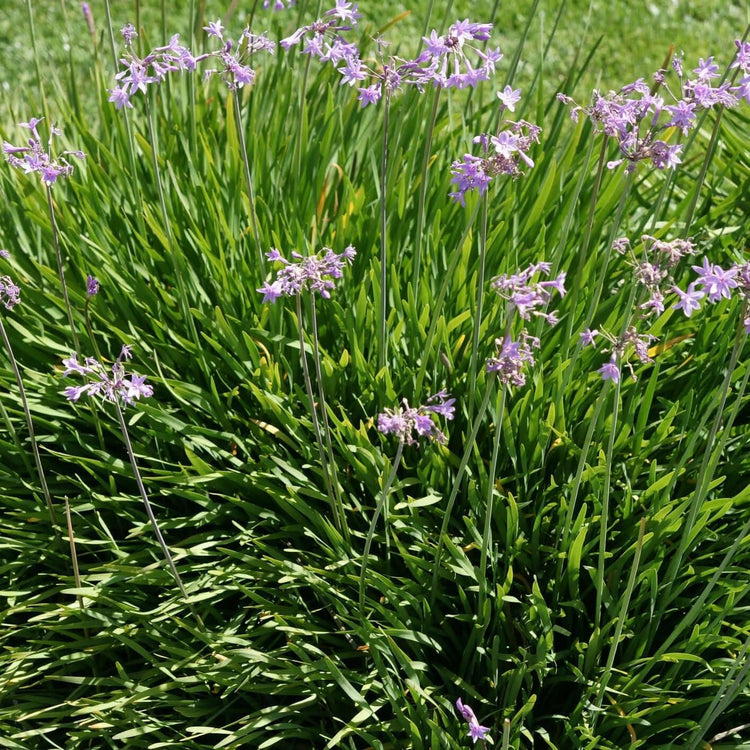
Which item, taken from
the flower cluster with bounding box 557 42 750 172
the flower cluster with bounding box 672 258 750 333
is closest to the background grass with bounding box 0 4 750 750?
the flower cluster with bounding box 672 258 750 333

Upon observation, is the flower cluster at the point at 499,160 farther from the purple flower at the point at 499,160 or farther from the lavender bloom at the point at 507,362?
the lavender bloom at the point at 507,362

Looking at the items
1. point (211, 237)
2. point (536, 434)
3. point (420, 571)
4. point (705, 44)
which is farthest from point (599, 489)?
point (705, 44)

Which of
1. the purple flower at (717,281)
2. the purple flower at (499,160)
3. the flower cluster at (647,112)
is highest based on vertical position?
the flower cluster at (647,112)

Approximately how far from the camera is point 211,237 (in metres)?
3.17

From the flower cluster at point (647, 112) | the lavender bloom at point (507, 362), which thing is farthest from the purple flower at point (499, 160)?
the lavender bloom at point (507, 362)

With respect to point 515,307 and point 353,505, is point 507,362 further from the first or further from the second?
point 353,505

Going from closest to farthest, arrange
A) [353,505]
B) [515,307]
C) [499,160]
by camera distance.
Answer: [515,307], [499,160], [353,505]

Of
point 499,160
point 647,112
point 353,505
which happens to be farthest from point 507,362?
point 353,505

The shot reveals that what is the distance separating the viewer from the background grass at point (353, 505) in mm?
2312

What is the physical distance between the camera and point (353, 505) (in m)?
2.68

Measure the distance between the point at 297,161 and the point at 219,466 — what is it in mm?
1217

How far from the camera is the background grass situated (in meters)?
2.31

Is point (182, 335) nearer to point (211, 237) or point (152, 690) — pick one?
point (211, 237)

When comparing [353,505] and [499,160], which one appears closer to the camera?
[499,160]
